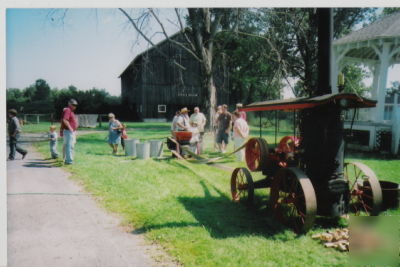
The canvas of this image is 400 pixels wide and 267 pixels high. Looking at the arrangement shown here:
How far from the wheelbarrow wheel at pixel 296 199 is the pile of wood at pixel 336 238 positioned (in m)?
0.20

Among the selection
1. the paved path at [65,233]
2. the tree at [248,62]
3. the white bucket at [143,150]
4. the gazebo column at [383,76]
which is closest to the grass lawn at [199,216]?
the paved path at [65,233]

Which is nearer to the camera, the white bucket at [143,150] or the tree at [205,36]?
the white bucket at [143,150]

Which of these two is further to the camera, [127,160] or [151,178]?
[127,160]

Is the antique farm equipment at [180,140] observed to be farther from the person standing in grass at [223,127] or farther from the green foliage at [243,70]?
the green foliage at [243,70]

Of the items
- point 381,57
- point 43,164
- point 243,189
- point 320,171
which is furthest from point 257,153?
point 381,57

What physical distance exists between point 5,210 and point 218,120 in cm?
697

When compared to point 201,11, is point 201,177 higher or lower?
lower

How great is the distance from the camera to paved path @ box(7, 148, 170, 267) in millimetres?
3204

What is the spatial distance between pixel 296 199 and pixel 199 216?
4.56ft

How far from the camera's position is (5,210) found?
4.05 meters

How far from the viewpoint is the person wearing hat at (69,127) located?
733cm

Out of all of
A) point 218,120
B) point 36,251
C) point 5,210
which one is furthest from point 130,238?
point 218,120

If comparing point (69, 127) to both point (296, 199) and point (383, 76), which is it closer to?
point (296, 199)

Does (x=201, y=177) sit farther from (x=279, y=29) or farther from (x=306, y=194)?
(x=279, y=29)
